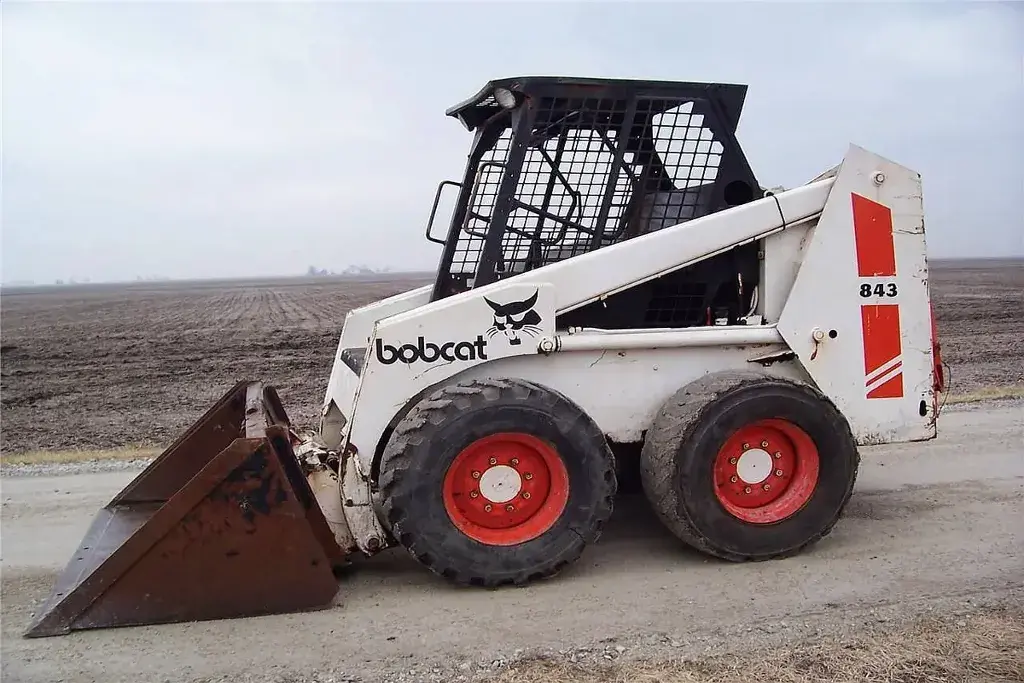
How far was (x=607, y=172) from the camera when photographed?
512 centimetres

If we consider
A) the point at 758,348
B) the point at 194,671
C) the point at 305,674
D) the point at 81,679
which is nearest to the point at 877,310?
the point at 758,348

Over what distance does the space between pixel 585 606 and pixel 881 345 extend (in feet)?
7.45

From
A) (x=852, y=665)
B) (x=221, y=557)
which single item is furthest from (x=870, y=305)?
(x=221, y=557)

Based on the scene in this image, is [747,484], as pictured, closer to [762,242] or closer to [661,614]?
[661,614]

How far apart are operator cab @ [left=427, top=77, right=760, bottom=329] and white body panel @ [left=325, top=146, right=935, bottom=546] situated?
11.3 inches

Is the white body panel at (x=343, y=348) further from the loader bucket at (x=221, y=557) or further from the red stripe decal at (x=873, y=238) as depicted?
the red stripe decal at (x=873, y=238)

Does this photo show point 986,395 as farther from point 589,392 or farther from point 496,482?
point 496,482

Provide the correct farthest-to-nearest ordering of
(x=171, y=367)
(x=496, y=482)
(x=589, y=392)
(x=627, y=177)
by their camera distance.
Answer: (x=171, y=367), (x=627, y=177), (x=589, y=392), (x=496, y=482)

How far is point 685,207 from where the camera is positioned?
16.7 feet

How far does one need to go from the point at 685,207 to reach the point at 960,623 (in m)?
2.61

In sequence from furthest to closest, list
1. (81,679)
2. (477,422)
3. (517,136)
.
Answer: (517,136)
(477,422)
(81,679)

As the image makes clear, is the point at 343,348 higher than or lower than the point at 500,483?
higher

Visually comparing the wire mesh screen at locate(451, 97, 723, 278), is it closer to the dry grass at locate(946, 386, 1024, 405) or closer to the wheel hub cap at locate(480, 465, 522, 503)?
the wheel hub cap at locate(480, 465, 522, 503)

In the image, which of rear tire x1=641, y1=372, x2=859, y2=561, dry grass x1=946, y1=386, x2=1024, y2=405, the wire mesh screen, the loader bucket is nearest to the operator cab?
the wire mesh screen
